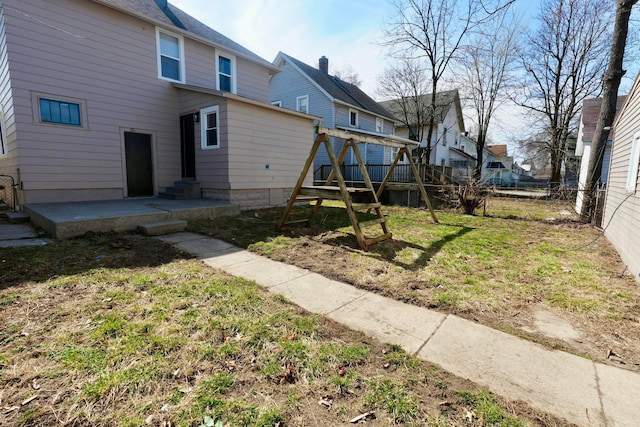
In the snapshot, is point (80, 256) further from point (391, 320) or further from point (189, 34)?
point (189, 34)

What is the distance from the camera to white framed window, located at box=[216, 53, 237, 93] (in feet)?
35.9

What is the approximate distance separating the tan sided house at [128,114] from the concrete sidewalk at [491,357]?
6.36 metres

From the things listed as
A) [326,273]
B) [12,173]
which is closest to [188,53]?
[12,173]

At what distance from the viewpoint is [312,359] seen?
2141 millimetres

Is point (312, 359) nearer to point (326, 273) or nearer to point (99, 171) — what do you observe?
point (326, 273)

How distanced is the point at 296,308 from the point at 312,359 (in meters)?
0.85

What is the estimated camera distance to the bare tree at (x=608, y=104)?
7.59 metres

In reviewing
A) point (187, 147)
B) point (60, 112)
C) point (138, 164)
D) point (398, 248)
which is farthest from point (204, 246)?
point (60, 112)

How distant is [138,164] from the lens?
30.3ft

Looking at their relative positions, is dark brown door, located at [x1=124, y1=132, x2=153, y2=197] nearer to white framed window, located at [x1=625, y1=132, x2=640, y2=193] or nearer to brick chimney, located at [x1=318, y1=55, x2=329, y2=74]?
white framed window, located at [x1=625, y1=132, x2=640, y2=193]

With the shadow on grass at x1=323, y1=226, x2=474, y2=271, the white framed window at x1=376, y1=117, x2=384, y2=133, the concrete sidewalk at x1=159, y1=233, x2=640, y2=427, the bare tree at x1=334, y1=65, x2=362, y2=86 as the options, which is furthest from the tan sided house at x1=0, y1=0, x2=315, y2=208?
the bare tree at x1=334, y1=65, x2=362, y2=86

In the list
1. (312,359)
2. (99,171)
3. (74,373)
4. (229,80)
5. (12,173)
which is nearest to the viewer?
(74,373)

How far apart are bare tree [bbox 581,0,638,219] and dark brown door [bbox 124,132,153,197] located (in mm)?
12734

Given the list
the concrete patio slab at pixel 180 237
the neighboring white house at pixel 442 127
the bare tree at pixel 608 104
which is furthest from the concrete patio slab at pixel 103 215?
the neighboring white house at pixel 442 127
